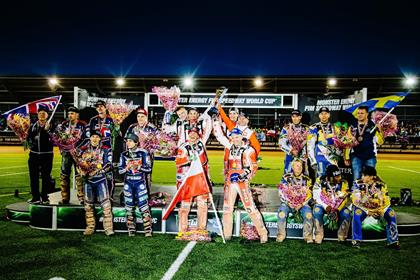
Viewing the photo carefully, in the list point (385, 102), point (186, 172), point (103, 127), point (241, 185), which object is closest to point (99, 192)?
point (186, 172)

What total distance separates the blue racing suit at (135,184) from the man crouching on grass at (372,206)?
3.57 metres

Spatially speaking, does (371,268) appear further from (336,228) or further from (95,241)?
(95,241)

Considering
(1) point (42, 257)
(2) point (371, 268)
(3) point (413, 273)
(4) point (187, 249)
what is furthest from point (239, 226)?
(1) point (42, 257)

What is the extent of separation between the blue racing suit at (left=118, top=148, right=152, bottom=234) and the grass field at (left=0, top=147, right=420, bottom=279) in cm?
35

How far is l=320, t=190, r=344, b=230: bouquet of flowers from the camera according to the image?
17.8ft

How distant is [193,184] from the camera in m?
5.48

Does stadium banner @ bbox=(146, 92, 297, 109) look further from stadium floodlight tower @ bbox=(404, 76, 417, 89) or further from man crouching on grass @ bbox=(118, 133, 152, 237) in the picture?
stadium floodlight tower @ bbox=(404, 76, 417, 89)

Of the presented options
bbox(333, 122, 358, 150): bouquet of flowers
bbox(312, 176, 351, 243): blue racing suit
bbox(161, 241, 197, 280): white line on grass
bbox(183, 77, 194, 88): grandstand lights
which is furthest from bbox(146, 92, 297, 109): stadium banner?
bbox(183, 77, 194, 88): grandstand lights

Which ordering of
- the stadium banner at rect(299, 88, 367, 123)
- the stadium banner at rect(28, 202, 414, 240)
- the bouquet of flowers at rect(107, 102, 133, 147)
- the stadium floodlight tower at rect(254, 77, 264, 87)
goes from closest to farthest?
the stadium banner at rect(28, 202, 414, 240) → the bouquet of flowers at rect(107, 102, 133, 147) → the stadium banner at rect(299, 88, 367, 123) → the stadium floodlight tower at rect(254, 77, 264, 87)

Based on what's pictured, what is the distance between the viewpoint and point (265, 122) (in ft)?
98.5

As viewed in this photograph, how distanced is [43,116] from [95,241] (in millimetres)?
3151

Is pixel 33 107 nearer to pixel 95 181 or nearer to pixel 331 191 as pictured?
pixel 95 181

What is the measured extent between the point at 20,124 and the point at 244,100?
5024mm

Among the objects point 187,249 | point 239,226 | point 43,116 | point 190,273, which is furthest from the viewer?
point 43,116
